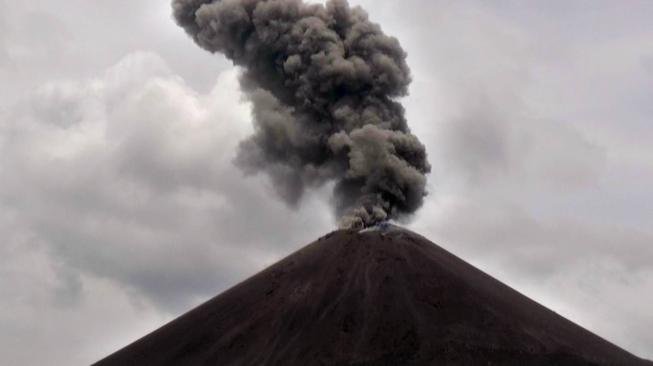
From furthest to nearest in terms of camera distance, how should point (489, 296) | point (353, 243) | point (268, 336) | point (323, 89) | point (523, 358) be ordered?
1. point (323, 89)
2. point (353, 243)
3. point (489, 296)
4. point (268, 336)
5. point (523, 358)

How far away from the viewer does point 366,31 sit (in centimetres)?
8438

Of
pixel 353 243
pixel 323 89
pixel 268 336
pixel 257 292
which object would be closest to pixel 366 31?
pixel 323 89

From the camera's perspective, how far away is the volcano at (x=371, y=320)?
193 feet

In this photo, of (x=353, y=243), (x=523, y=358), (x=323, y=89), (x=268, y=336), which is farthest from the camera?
(x=323, y=89)

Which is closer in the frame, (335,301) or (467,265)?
(335,301)

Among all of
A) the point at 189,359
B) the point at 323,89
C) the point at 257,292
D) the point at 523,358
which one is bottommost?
the point at 523,358

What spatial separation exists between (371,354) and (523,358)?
359 inches

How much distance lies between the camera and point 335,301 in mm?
64938

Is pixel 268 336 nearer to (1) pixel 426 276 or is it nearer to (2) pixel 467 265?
(1) pixel 426 276

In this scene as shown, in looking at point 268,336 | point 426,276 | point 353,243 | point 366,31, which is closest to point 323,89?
point 366,31

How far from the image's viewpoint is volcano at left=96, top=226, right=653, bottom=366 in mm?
58844

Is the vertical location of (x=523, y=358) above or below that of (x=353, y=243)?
below

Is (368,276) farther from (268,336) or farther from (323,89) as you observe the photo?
(323,89)

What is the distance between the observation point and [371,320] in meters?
62.1
